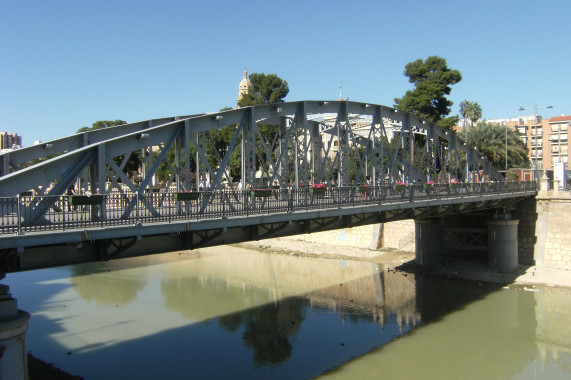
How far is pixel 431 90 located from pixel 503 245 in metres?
26.9

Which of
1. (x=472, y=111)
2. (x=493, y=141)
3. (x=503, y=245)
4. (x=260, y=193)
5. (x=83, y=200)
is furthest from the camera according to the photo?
(x=472, y=111)

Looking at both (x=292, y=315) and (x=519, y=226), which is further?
(x=519, y=226)

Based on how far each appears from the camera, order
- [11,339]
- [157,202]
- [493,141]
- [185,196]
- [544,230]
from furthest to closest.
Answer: [493,141], [544,230], [157,202], [185,196], [11,339]

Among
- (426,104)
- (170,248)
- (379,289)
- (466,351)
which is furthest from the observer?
(426,104)

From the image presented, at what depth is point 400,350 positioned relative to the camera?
731 inches

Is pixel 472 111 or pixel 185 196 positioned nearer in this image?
pixel 185 196

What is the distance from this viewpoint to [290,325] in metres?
21.1

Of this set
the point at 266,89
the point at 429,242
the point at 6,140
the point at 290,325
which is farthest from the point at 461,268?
the point at 6,140

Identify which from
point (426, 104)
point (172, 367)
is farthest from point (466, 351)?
point (426, 104)

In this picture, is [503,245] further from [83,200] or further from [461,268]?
[83,200]

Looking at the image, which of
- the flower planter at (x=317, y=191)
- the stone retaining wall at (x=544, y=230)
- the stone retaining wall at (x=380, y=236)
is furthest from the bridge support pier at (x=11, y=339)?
the stone retaining wall at (x=544, y=230)

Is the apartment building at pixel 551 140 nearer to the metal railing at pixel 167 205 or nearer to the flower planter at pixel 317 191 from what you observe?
the metal railing at pixel 167 205

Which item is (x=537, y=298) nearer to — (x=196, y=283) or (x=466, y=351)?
(x=466, y=351)

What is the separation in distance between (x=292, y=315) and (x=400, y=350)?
5.81 m
